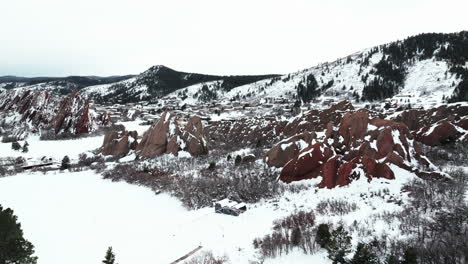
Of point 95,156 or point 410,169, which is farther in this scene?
point 95,156

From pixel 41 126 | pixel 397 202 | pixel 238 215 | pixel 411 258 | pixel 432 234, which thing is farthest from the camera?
pixel 41 126

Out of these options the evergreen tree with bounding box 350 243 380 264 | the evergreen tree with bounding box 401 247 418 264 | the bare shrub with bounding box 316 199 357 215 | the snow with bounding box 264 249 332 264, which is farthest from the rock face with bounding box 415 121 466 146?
the evergreen tree with bounding box 350 243 380 264

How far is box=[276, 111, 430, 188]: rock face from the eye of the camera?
23.0m

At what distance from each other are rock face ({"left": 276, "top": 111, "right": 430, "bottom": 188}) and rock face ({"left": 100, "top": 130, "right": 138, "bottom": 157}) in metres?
34.3

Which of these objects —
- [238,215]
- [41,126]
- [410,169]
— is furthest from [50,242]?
[41,126]

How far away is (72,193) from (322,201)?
2570cm

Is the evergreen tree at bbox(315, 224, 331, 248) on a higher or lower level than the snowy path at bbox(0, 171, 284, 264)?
higher

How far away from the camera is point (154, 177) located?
120 feet

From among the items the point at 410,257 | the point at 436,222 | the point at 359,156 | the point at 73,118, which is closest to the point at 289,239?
the point at 410,257

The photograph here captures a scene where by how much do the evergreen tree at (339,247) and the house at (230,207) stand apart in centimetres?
986

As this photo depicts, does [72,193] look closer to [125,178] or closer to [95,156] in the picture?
[125,178]

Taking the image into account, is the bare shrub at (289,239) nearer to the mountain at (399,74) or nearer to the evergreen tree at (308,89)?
the mountain at (399,74)

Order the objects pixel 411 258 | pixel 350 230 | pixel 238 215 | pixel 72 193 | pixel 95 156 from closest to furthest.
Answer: pixel 411 258 < pixel 350 230 < pixel 238 215 < pixel 72 193 < pixel 95 156

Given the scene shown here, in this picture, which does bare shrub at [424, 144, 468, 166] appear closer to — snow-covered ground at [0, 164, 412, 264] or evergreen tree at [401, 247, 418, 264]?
snow-covered ground at [0, 164, 412, 264]
